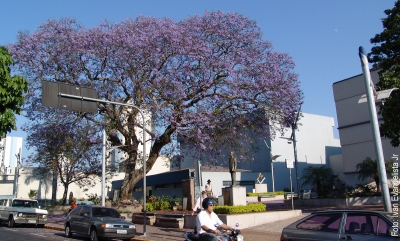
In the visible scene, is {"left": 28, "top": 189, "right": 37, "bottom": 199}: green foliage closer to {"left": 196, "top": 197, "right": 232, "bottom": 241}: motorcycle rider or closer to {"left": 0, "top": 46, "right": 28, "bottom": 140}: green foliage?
{"left": 0, "top": 46, "right": 28, "bottom": 140}: green foliage

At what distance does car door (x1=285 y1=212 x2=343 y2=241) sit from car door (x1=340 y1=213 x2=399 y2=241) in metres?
0.19

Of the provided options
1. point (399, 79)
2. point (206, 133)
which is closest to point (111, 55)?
point (206, 133)

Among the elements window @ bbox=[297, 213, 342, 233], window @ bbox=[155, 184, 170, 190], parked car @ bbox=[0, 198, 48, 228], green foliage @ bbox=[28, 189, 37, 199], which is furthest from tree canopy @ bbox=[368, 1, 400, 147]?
green foliage @ bbox=[28, 189, 37, 199]

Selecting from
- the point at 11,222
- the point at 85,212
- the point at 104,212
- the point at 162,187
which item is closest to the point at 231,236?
the point at 104,212

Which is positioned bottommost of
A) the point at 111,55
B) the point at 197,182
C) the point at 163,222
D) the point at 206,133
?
the point at 163,222

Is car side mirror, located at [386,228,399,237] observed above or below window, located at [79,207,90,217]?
below

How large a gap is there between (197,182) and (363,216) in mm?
7378

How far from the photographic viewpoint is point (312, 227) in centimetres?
841

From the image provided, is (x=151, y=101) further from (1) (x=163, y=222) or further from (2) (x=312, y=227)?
(2) (x=312, y=227)

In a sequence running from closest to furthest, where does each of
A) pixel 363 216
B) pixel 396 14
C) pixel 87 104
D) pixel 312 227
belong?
pixel 363 216 < pixel 312 227 < pixel 87 104 < pixel 396 14

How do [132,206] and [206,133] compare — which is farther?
A: [132,206]

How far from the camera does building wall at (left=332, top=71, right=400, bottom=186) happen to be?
40781mm

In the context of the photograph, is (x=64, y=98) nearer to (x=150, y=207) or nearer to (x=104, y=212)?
(x=104, y=212)

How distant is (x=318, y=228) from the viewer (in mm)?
8281
